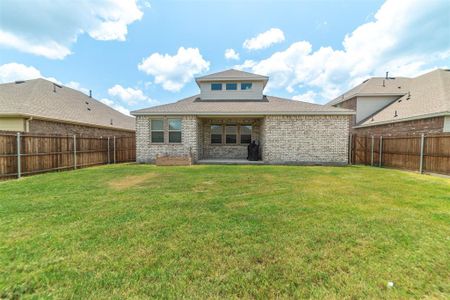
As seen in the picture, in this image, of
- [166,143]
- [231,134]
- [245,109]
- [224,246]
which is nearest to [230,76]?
[245,109]

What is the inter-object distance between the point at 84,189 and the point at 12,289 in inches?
182

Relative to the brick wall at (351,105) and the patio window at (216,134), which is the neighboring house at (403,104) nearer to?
the brick wall at (351,105)

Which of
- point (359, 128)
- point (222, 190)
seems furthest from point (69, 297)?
point (359, 128)

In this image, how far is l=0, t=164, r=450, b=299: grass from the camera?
214cm

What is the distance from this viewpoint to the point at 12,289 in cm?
210

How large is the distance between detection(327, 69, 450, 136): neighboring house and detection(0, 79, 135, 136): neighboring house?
2053cm

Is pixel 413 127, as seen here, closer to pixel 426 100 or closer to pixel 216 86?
pixel 426 100

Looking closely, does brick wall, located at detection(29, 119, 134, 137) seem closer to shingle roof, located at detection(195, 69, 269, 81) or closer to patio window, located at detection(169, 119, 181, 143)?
patio window, located at detection(169, 119, 181, 143)

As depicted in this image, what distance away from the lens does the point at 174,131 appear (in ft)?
42.1

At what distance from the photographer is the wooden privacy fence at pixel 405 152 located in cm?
887

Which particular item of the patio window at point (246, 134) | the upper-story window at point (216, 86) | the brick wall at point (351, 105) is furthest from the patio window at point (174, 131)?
the brick wall at point (351, 105)

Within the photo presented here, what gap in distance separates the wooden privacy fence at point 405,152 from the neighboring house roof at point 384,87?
784 centimetres

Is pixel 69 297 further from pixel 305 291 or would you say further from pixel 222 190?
pixel 222 190

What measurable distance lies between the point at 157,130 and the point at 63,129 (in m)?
5.84
